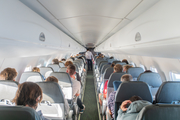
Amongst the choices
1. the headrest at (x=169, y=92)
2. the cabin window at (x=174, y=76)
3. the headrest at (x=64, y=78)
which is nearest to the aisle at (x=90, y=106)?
the headrest at (x=64, y=78)

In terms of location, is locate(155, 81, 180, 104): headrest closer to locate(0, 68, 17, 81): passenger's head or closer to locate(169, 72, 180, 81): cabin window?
locate(169, 72, 180, 81): cabin window

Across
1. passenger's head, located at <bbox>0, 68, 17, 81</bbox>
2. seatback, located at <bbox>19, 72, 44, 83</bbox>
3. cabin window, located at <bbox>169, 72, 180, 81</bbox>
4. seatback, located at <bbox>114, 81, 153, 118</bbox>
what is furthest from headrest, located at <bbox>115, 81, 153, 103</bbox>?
cabin window, located at <bbox>169, 72, 180, 81</bbox>

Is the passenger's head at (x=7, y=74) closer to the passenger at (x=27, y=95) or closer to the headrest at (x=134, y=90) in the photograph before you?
the passenger at (x=27, y=95)

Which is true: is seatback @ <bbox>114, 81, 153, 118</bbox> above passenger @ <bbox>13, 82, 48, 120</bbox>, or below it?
below

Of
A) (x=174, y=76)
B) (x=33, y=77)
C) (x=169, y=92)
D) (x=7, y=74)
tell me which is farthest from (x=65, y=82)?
(x=174, y=76)

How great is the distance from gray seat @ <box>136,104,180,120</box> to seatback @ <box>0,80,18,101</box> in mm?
2002

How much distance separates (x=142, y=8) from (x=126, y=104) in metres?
1.73

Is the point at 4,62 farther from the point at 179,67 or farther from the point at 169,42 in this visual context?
the point at 179,67

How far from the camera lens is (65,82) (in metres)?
3.36

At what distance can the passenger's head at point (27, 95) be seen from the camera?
1432 mm

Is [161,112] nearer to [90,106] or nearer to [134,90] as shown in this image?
[134,90]

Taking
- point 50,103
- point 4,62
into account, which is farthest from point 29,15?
point 4,62

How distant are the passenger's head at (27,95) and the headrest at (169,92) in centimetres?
195

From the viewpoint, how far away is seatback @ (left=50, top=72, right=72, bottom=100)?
3308mm
